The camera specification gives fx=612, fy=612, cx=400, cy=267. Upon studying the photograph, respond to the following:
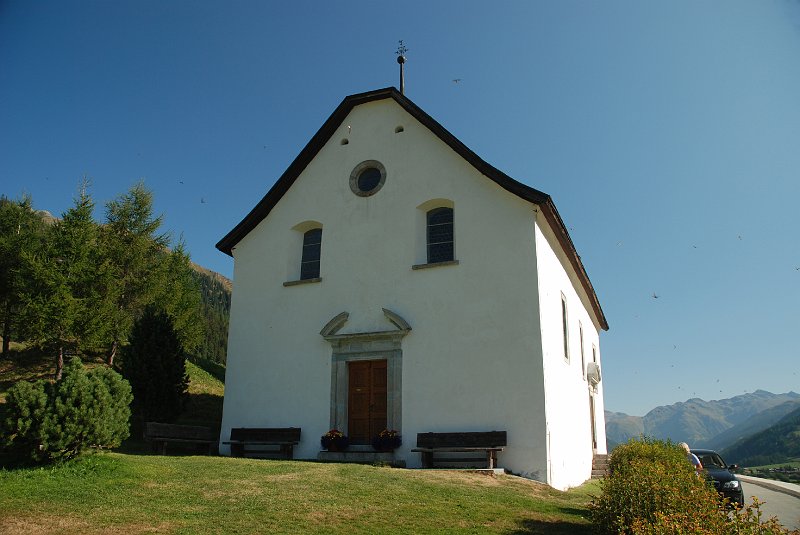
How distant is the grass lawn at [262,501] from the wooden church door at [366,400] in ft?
12.1

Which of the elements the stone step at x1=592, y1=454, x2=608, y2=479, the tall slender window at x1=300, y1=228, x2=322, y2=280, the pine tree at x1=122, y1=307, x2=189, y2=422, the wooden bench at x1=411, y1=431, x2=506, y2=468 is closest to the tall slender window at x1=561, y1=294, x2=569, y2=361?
the wooden bench at x1=411, y1=431, x2=506, y2=468

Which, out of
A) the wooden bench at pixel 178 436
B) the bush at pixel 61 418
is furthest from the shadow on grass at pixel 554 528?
the wooden bench at pixel 178 436

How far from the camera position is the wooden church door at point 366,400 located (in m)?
16.7

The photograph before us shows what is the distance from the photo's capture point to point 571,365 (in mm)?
20047

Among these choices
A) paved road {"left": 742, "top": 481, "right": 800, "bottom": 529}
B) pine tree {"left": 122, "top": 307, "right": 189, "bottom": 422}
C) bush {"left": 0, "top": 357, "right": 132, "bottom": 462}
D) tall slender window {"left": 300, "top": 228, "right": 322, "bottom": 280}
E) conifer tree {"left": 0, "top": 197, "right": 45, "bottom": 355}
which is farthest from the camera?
conifer tree {"left": 0, "top": 197, "right": 45, "bottom": 355}

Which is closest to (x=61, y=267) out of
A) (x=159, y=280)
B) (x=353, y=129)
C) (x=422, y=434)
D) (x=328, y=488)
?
(x=159, y=280)

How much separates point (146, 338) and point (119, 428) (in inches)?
342

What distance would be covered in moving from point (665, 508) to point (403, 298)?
10.3 meters

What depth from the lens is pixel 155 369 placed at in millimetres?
19578

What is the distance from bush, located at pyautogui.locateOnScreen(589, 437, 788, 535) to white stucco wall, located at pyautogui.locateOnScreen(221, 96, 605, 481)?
18.8 ft

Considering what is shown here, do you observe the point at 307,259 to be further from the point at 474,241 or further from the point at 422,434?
the point at 422,434

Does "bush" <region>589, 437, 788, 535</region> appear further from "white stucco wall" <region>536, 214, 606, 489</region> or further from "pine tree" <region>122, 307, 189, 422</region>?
"pine tree" <region>122, 307, 189, 422</region>

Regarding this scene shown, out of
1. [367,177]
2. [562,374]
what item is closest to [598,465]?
[562,374]

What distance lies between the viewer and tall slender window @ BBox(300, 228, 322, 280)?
63.0 ft
